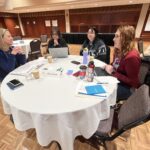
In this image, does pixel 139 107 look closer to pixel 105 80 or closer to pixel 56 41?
pixel 105 80

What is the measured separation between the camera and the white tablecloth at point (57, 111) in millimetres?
909

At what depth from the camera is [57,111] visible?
89 cm

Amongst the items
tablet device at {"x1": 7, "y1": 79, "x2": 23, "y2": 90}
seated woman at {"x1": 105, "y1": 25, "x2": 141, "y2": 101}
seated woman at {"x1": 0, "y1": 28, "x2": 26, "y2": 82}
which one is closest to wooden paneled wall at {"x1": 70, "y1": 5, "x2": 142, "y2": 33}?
seated woman at {"x1": 105, "y1": 25, "x2": 141, "y2": 101}

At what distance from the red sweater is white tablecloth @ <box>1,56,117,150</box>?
0.35 meters

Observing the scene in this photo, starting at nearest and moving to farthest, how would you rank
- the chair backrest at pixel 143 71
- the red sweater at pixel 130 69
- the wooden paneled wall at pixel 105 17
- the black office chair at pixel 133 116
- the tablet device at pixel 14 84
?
1. the black office chair at pixel 133 116
2. the tablet device at pixel 14 84
3. the red sweater at pixel 130 69
4. the chair backrest at pixel 143 71
5. the wooden paneled wall at pixel 105 17

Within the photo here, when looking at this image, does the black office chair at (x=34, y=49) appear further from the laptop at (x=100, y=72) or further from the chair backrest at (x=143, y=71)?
the chair backrest at (x=143, y=71)

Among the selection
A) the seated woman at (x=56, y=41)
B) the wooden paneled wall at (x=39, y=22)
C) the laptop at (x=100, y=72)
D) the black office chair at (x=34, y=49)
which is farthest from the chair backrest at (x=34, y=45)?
the wooden paneled wall at (x=39, y=22)

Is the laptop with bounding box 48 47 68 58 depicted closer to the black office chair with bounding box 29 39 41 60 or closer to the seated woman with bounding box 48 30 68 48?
the seated woman with bounding box 48 30 68 48

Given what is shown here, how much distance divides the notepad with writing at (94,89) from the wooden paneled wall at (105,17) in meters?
7.97

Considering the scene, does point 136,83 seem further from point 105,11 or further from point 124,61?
point 105,11

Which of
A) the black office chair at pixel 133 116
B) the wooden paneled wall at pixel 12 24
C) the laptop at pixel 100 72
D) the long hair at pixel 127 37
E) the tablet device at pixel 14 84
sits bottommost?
the black office chair at pixel 133 116

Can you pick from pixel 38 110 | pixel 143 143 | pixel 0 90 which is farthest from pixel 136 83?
pixel 0 90

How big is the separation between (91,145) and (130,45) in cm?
129

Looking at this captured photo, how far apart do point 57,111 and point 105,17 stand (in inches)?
338
